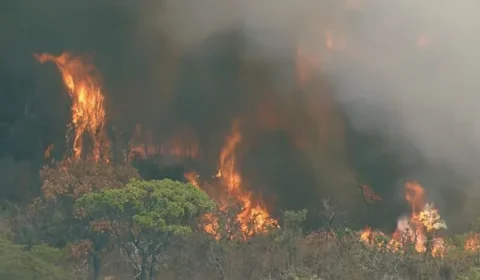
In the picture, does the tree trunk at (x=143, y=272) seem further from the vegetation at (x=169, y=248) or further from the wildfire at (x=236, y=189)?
the wildfire at (x=236, y=189)

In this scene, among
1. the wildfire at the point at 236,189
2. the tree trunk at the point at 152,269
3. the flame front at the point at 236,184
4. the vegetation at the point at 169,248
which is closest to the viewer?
the vegetation at the point at 169,248

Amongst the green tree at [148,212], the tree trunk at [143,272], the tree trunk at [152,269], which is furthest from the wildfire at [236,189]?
the tree trunk at [143,272]

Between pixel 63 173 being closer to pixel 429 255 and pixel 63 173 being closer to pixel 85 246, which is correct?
pixel 85 246

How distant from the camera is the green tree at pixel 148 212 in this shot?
1517 inches

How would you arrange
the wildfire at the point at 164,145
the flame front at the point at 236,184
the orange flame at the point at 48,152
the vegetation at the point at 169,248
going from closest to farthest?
the vegetation at the point at 169,248 < the flame front at the point at 236,184 < the wildfire at the point at 164,145 < the orange flame at the point at 48,152

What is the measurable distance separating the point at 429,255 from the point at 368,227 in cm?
2124

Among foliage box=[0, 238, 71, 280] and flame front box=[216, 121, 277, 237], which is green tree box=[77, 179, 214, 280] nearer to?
foliage box=[0, 238, 71, 280]

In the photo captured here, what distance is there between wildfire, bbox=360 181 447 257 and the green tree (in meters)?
15.2

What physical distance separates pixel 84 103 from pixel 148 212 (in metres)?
35.5

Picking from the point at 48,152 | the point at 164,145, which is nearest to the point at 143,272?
the point at 164,145

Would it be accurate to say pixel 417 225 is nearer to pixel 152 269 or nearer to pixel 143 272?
pixel 152 269

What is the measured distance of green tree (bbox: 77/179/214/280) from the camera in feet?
126

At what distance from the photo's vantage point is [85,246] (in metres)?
46.6

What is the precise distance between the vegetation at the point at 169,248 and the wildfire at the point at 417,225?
2.82 m
